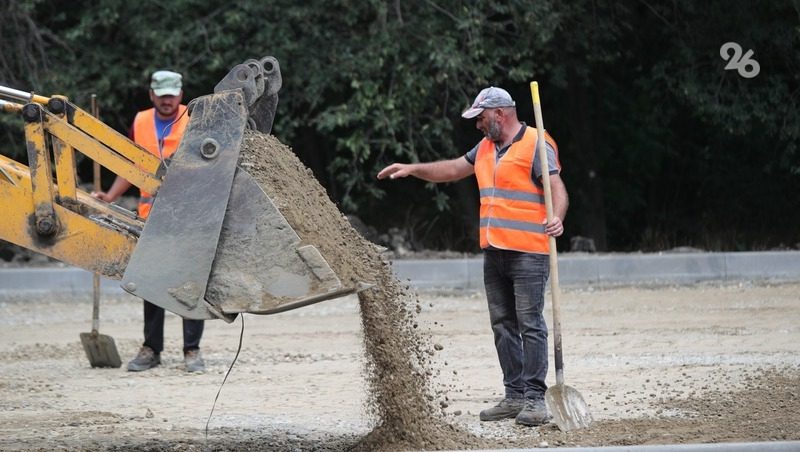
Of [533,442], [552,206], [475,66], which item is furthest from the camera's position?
[475,66]

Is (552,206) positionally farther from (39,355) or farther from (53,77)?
(53,77)

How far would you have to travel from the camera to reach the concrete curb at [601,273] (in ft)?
46.4

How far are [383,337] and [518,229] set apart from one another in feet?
3.50

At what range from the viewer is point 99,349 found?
9516mm

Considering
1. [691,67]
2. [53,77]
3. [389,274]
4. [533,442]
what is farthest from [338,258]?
[691,67]

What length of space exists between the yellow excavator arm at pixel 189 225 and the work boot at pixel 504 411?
182cm

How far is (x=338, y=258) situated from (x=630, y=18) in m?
12.2

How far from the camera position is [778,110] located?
16.1m

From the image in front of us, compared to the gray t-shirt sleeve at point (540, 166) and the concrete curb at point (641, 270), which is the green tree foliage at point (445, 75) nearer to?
the concrete curb at point (641, 270)

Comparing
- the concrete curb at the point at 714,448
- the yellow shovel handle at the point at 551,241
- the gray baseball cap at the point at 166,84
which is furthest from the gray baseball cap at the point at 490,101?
the gray baseball cap at the point at 166,84

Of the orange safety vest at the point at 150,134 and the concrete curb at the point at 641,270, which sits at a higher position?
the orange safety vest at the point at 150,134

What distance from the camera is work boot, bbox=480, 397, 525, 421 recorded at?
23.5ft

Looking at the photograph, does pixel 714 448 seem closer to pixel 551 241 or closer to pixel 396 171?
pixel 551 241

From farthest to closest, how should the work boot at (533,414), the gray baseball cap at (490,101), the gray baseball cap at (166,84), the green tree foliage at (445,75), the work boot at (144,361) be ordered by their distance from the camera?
the green tree foliage at (445,75)
the work boot at (144,361)
the gray baseball cap at (166,84)
the gray baseball cap at (490,101)
the work boot at (533,414)
